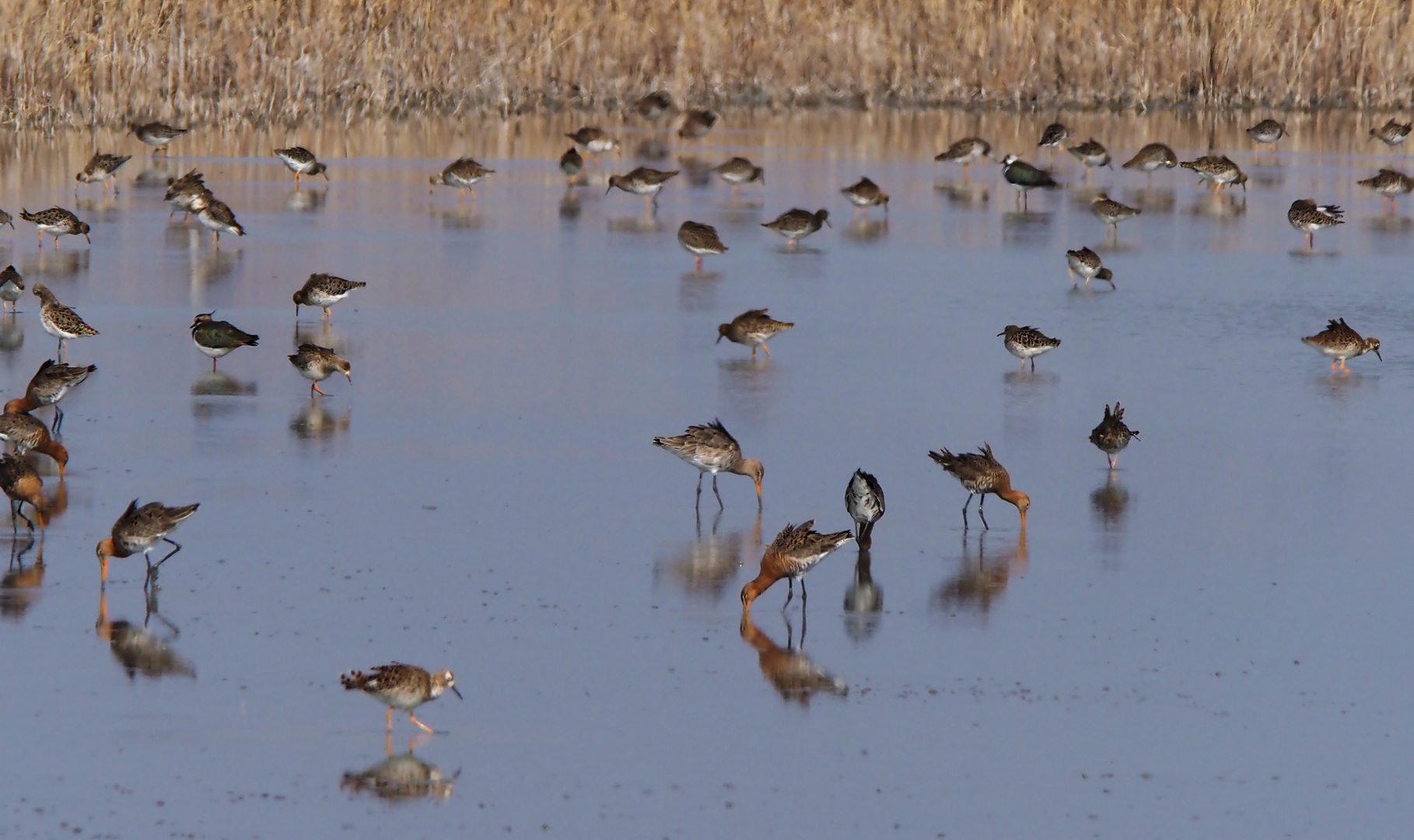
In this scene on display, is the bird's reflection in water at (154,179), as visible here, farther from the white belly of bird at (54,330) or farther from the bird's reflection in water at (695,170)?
the white belly of bird at (54,330)

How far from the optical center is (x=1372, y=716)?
30.0 ft

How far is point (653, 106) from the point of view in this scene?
41.4m

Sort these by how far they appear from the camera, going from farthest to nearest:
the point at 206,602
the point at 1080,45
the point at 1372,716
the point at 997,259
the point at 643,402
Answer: the point at 1080,45
the point at 997,259
the point at 643,402
the point at 206,602
the point at 1372,716

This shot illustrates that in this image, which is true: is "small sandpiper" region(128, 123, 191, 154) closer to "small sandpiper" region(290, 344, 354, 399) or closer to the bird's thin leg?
"small sandpiper" region(290, 344, 354, 399)

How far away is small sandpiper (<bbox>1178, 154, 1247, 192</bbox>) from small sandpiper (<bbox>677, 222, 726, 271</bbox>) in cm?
1000

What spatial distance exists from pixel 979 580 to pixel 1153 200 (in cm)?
2144

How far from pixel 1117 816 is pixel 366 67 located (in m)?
33.7

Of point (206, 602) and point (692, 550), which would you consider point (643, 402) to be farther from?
point (206, 602)

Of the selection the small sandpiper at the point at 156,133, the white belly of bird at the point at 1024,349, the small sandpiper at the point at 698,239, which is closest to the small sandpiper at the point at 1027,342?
the white belly of bird at the point at 1024,349

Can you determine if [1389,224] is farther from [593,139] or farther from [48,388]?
[48,388]

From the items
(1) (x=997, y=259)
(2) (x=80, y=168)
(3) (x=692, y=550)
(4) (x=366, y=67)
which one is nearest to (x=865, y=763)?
(3) (x=692, y=550)

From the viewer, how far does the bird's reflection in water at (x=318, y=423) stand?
14734mm

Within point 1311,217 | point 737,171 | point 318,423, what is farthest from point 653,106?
point 318,423

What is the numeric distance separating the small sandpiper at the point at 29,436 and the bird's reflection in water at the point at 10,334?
15.2 feet
